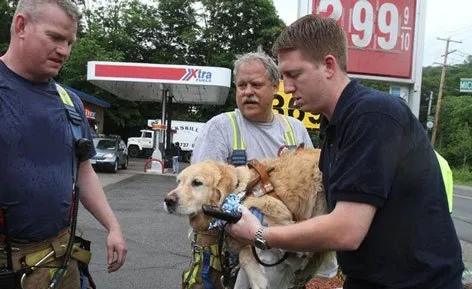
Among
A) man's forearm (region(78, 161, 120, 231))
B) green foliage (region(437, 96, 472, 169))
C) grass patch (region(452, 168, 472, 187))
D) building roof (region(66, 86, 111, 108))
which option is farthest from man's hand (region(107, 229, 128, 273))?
green foliage (region(437, 96, 472, 169))

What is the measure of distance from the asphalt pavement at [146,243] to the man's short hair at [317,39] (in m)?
4.70

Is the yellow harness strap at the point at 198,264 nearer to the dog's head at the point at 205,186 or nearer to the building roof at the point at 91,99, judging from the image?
the dog's head at the point at 205,186

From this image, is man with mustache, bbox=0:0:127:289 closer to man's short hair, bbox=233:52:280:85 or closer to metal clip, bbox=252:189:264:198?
metal clip, bbox=252:189:264:198

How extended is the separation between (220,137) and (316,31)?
1.30m

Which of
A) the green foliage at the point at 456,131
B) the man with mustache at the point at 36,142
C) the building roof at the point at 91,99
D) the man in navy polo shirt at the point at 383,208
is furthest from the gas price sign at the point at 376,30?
the green foliage at the point at 456,131

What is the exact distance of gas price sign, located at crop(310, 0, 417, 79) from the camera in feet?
19.3

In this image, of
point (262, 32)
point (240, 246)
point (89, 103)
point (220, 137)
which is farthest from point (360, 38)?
point (262, 32)

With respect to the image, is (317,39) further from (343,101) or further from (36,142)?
(36,142)

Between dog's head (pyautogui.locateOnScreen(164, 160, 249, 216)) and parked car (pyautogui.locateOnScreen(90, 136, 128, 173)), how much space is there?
21.4 metres

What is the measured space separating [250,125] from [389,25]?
3450 millimetres

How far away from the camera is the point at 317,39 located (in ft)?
6.34

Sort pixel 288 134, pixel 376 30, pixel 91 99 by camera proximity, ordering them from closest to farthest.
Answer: pixel 288 134 → pixel 376 30 → pixel 91 99

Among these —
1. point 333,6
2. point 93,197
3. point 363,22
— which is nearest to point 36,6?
point 93,197

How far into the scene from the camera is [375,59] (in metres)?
5.97
